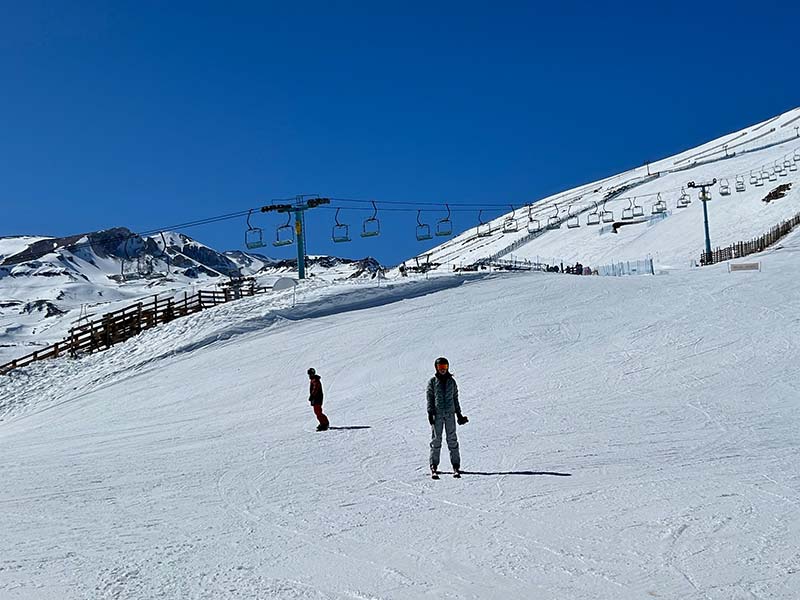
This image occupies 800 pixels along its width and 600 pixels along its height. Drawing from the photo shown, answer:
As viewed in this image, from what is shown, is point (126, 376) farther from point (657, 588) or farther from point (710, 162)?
point (710, 162)

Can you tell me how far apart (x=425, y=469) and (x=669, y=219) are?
7423 centimetres

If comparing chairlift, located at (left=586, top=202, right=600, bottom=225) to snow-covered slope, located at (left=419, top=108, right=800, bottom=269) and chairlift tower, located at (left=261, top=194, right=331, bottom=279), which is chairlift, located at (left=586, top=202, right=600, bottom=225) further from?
chairlift tower, located at (left=261, top=194, right=331, bottom=279)

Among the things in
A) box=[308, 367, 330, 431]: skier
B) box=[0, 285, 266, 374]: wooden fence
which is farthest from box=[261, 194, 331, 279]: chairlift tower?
box=[308, 367, 330, 431]: skier

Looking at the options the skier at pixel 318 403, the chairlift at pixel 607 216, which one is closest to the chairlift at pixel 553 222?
the chairlift at pixel 607 216

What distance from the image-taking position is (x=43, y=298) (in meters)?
166

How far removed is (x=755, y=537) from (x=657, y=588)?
5.26 ft

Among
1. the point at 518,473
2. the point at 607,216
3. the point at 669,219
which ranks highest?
the point at 607,216

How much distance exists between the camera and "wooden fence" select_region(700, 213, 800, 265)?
54312mm

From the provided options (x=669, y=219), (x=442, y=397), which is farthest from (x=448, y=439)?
(x=669, y=219)

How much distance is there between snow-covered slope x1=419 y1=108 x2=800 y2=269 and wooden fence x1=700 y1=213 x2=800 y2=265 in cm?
203

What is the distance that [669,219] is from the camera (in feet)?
261

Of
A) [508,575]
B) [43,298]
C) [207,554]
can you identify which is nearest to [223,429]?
[207,554]

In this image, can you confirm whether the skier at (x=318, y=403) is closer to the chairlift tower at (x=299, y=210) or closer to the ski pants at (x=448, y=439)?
the ski pants at (x=448, y=439)

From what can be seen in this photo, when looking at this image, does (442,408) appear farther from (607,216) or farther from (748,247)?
(607,216)
